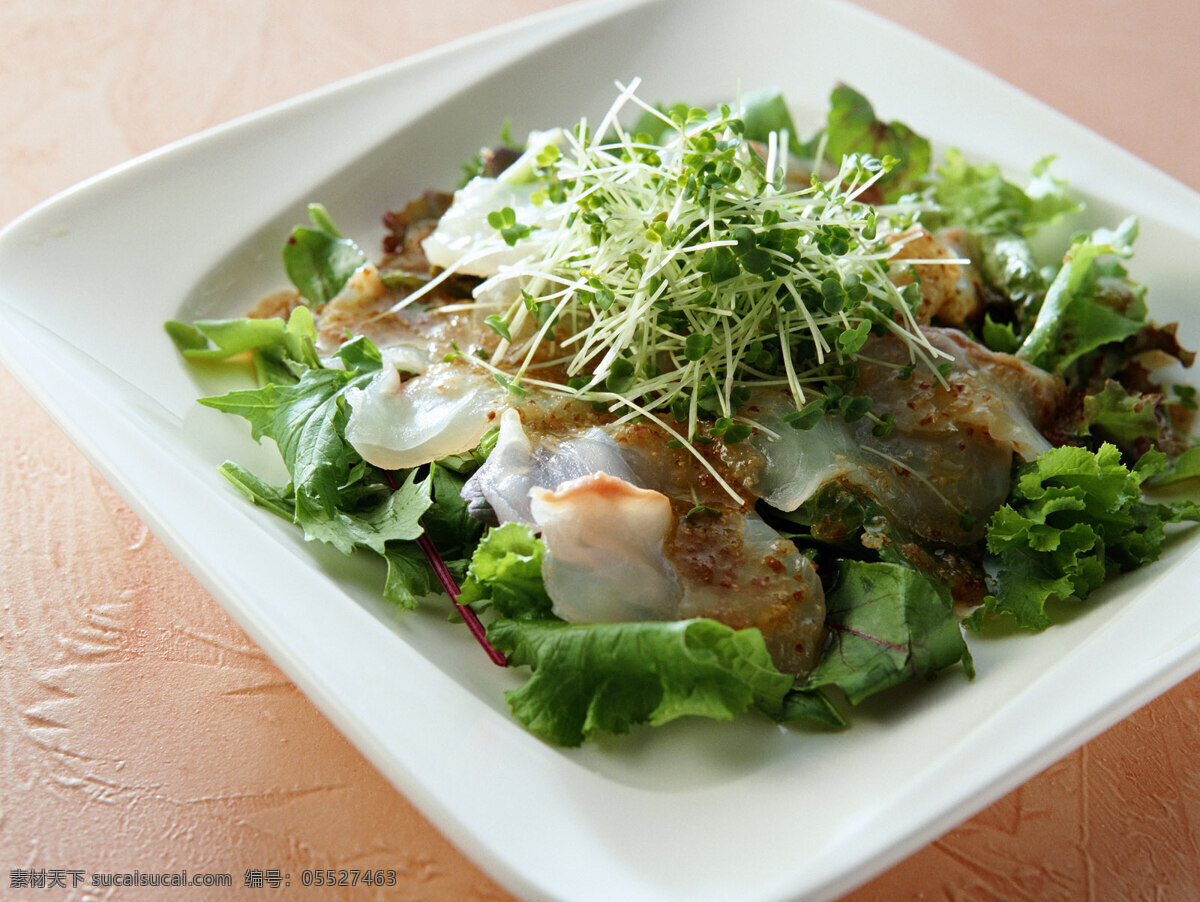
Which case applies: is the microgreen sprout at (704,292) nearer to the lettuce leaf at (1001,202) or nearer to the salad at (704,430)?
the salad at (704,430)

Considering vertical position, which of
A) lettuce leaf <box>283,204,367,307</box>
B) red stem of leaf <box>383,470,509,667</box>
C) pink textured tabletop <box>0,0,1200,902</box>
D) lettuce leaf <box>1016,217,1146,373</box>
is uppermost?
lettuce leaf <box>1016,217,1146,373</box>

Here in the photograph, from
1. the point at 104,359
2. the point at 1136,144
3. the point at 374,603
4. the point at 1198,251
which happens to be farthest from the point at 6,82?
the point at 1136,144

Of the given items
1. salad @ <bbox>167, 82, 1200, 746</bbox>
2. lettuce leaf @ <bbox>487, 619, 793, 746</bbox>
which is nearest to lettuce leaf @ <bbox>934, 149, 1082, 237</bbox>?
salad @ <bbox>167, 82, 1200, 746</bbox>

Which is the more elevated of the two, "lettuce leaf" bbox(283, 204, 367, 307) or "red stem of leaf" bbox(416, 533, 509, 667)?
"lettuce leaf" bbox(283, 204, 367, 307)

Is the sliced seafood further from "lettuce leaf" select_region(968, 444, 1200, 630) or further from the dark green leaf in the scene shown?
"lettuce leaf" select_region(968, 444, 1200, 630)

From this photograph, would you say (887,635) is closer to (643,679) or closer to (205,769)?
(643,679)

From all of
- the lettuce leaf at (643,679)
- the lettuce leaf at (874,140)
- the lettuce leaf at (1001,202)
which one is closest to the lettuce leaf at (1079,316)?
the lettuce leaf at (1001,202)

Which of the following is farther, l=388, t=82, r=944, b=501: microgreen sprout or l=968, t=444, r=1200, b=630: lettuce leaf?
l=388, t=82, r=944, b=501: microgreen sprout

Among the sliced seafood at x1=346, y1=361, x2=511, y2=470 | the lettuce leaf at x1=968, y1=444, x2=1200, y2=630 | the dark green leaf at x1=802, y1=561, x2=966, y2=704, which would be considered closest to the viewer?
the dark green leaf at x1=802, y1=561, x2=966, y2=704
